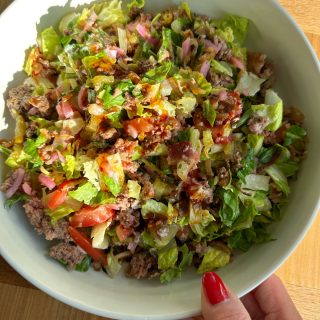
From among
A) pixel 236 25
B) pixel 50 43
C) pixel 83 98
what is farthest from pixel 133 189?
pixel 236 25

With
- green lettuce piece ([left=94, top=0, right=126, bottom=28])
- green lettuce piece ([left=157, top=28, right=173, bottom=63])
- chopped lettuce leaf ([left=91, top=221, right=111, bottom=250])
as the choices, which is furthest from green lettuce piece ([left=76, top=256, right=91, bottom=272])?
green lettuce piece ([left=94, top=0, right=126, bottom=28])

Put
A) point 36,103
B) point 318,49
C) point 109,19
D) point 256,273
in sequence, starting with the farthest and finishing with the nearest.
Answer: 1. point 318,49
2. point 109,19
3. point 36,103
4. point 256,273

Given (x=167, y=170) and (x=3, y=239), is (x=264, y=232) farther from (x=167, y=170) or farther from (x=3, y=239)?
(x=3, y=239)

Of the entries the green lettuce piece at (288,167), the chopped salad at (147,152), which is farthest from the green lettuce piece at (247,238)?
the green lettuce piece at (288,167)

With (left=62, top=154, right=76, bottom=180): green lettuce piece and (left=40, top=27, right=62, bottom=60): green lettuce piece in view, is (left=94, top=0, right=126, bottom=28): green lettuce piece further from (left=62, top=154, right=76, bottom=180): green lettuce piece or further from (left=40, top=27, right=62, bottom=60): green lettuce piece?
(left=62, top=154, right=76, bottom=180): green lettuce piece

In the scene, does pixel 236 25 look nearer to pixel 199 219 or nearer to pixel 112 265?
pixel 199 219

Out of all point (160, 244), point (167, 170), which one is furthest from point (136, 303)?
point (167, 170)
